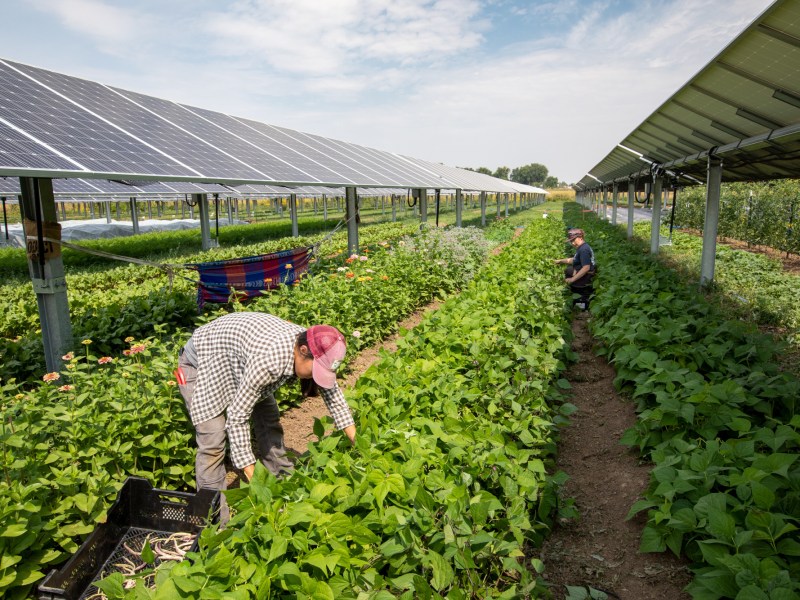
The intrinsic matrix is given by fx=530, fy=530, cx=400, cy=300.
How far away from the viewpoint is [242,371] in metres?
3.09

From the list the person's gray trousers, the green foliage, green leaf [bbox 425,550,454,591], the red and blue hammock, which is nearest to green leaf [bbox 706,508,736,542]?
green leaf [bbox 425,550,454,591]

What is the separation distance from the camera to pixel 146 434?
3.27 m

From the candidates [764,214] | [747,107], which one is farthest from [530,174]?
[747,107]

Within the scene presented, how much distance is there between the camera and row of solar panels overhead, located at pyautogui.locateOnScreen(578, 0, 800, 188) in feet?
13.5

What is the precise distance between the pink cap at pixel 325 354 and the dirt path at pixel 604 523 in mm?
1553

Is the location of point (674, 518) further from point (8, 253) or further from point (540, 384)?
point (8, 253)

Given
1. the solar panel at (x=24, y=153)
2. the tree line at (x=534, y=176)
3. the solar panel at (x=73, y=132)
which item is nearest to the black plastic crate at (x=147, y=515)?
the solar panel at (x=24, y=153)

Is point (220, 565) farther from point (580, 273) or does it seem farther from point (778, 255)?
point (778, 255)

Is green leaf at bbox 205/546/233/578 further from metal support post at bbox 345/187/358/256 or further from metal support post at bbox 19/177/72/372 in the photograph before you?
metal support post at bbox 345/187/358/256

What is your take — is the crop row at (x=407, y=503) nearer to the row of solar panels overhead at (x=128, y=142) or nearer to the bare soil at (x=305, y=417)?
the bare soil at (x=305, y=417)

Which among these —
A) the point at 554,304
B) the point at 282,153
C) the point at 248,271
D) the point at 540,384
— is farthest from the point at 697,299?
the point at 282,153

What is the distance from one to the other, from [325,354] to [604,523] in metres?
1.98

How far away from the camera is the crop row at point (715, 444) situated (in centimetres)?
214

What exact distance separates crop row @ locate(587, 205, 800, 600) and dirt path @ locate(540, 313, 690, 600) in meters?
0.17
